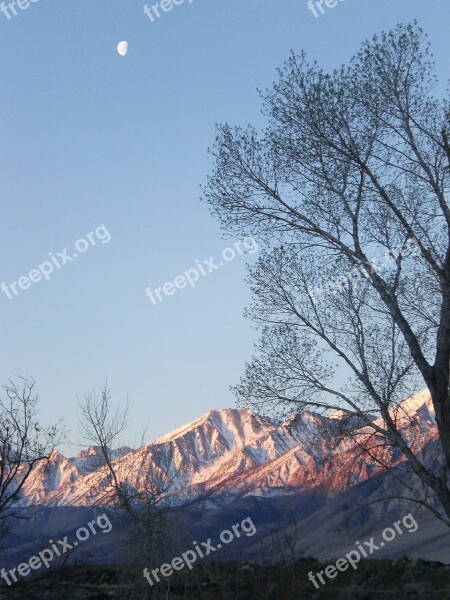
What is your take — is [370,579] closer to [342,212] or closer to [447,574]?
[447,574]

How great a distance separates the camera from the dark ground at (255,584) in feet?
53.0

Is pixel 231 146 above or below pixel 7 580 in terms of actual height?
above

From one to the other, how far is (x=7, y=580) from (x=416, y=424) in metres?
11.6

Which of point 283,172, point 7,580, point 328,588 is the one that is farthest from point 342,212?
point 328,588

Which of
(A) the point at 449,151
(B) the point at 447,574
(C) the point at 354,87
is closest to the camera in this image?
(A) the point at 449,151

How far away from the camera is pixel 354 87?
14.3 meters

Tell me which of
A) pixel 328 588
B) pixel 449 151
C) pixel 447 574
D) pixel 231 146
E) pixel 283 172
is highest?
pixel 231 146

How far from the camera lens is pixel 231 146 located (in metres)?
15.0

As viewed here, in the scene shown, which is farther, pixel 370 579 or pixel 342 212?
pixel 370 579

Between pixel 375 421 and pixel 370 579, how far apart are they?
15.2 metres

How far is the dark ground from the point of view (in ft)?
53.0

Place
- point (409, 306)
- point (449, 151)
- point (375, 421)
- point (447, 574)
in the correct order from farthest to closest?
point (447, 574) → point (409, 306) → point (375, 421) → point (449, 151)

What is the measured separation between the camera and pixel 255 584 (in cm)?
2325

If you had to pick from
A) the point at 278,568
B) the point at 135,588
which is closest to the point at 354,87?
the point at 135,588
